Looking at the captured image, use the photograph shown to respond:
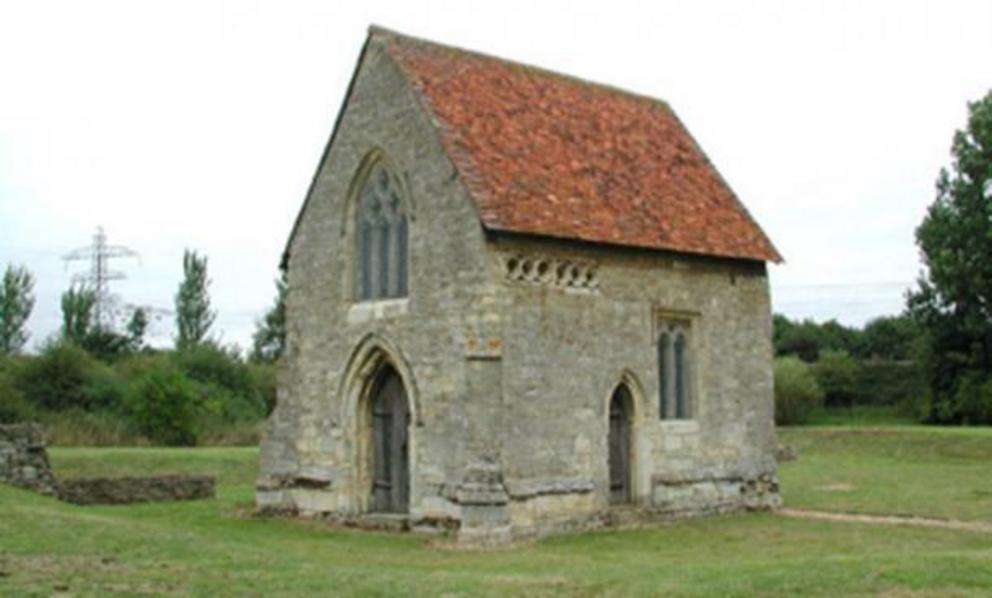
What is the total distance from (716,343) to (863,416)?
3608cm

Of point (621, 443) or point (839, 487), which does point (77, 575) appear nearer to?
point (621, 443)

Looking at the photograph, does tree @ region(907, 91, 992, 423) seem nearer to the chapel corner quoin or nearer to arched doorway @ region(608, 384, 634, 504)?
the chapel corner quoin

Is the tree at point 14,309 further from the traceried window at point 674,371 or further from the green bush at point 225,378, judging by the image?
the traceried window at point 674,371

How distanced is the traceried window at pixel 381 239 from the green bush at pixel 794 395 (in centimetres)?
3614

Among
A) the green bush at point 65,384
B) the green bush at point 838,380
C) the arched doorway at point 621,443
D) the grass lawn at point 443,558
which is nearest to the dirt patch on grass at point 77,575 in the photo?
the grass lawn at point 443,558

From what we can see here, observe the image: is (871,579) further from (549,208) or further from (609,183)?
(609,183)

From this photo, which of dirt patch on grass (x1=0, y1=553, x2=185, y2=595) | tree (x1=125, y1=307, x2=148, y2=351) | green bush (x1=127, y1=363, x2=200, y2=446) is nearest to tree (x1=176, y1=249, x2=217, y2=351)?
tree (x1=125, y1=307, x2=148, y2=351)

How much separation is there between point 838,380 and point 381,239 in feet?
137

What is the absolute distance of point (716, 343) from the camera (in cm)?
2402

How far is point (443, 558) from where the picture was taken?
1756 centimetres

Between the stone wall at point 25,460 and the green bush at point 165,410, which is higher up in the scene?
the green bush at point 165,410

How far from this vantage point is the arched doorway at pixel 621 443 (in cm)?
2234

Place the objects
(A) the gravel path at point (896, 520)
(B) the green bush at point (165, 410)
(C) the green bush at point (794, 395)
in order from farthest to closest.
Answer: (C) the green bush at point (794, 395) < (B) the green bush at point (165, 410) < (A) the gravel path at point (896, 520)

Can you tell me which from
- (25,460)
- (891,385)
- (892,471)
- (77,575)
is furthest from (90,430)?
(891,385)
